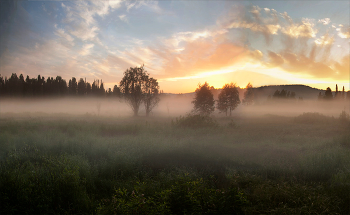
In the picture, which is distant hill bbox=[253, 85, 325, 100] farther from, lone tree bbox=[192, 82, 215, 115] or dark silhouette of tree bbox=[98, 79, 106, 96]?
lone tree bbox=[192, 82, 215, 115]

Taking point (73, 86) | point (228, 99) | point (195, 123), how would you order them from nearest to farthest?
point (195, 123), point (228, 99), point (73, 86)

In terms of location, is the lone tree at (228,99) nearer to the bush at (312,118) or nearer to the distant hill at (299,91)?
the bush at (312,118)

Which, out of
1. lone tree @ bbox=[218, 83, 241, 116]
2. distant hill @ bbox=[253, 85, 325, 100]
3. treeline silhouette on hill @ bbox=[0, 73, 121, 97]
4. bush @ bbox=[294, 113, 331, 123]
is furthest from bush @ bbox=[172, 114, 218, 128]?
distant hill @ bbox=[253, 85, 325, 100]

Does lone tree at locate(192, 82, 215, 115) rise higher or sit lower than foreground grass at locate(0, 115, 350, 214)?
higher

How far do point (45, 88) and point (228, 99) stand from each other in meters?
84.6

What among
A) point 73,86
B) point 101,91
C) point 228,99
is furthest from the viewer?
point 101,91

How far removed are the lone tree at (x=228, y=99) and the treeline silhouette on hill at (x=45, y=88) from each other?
39.5 metres

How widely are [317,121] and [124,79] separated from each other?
3251cm

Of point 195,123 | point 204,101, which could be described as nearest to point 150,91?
point 204,101

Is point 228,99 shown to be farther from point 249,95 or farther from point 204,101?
point 249,95

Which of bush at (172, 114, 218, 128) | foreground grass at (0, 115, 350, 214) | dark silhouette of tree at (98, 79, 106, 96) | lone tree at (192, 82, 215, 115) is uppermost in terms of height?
dark silhouette of tree at (98, 79, 106, 96)

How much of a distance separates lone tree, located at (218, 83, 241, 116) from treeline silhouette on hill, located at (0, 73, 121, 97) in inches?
→ 1557

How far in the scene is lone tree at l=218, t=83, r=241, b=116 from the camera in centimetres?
4578

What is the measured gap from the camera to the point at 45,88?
81688mm
